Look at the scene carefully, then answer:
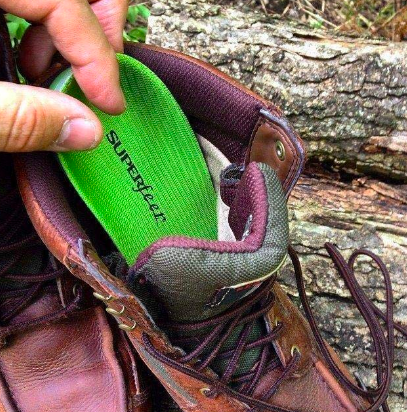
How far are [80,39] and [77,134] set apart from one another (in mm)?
158

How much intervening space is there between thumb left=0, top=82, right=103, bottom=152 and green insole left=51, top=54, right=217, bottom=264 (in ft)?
0.52

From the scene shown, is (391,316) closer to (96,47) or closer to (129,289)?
(129,289)

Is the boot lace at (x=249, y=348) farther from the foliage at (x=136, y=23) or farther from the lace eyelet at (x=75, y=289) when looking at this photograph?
the foliage at (x=136, y=23)

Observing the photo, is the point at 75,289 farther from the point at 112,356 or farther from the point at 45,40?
the point at 45,40

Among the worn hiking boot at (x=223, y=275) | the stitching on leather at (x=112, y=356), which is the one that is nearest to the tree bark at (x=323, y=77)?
the worn hiking boot at (x=223, y=275)

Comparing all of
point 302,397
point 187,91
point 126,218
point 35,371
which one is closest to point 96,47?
point 187,91

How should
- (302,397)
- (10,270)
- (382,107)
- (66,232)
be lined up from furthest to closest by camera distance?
1. (382,107)
2. (10,270)
3. (302,397)
4. (66,232)

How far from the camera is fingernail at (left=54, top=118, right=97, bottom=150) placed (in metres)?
1.02

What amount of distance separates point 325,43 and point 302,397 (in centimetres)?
96

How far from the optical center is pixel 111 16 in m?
1.22

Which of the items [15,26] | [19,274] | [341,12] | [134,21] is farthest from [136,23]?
[19,274]

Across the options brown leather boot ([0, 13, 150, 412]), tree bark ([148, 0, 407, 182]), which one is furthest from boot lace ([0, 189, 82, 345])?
tree bark ([148, 0, 407, 182])

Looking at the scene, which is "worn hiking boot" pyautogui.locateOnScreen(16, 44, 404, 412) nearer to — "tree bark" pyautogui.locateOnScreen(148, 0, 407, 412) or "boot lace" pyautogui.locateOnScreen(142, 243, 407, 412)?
"boot lace" pyautogui.locateOnScreen(142, 243, 407, 412)

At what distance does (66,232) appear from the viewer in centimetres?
100
